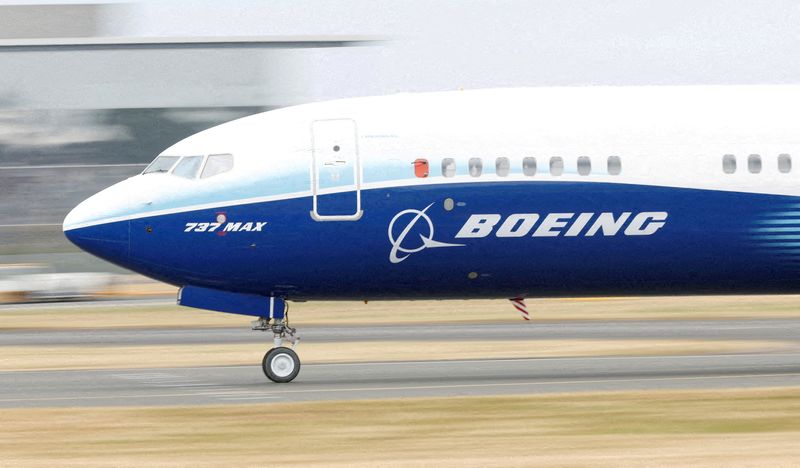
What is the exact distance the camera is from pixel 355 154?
2141 cm

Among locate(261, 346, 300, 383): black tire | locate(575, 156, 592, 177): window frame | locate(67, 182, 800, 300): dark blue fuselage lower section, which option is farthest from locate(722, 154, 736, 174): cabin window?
locate(261, 346, 300, 383): black tire

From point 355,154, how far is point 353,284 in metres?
1.90

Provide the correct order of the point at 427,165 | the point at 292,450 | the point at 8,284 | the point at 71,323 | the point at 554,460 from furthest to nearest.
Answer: the point at 8,284, the point at 71,323, the point at 427,165, the point at 292,450, the point at 554,460

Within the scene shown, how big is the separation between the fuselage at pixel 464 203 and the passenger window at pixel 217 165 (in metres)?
0.02

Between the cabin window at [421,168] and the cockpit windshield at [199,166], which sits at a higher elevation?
the cockpit windshield at [199,166]

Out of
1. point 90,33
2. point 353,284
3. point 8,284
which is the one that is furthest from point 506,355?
point 90,33

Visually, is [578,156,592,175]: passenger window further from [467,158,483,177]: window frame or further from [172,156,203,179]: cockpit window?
[172,156,203,179]: cockpit window

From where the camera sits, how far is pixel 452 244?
2138cm

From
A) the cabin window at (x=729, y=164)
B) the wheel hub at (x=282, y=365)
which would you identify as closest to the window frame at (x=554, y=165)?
the cabin window at (x=729, y=164)

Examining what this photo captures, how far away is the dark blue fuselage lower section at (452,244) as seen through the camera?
835 inches

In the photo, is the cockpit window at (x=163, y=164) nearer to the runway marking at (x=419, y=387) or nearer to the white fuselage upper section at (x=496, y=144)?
the white fuselage upper section at (x=496, y=144)

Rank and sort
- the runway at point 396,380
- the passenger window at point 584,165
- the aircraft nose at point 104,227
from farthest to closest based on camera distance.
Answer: the passenger window at point 584,165 < the aircraft nose at point 104,227 < the runway at point 396,380

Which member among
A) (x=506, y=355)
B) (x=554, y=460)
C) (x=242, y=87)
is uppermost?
(x=242, y=87)

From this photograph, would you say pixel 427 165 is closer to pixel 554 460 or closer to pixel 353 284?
pixel 353 284
